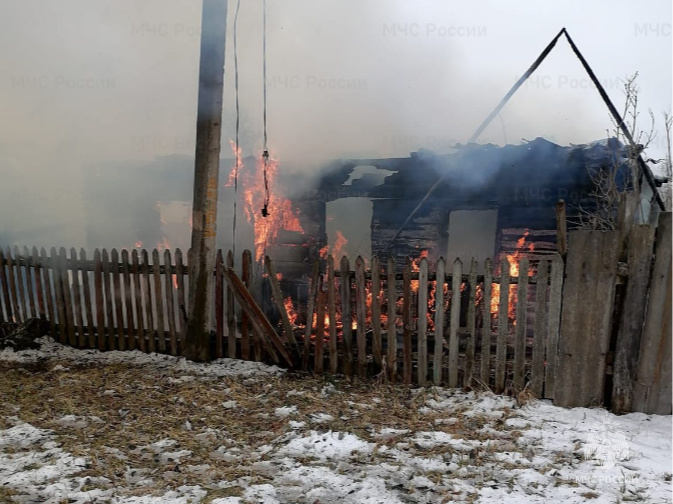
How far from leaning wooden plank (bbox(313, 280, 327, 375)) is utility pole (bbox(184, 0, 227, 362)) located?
1.77 metres

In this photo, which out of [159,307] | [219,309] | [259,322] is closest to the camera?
[259,322]

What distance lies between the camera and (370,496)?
2.89 meters

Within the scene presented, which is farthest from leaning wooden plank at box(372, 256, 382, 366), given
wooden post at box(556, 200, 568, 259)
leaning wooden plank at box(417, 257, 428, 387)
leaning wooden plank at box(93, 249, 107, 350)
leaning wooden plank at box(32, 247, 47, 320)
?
leaning wooden plank at box(32, 247, 47, 320)

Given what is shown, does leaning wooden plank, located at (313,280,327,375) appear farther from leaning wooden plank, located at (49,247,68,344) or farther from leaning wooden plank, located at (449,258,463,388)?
leaning wooden plank, located at (49,247,68,344)

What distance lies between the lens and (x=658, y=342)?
405cm

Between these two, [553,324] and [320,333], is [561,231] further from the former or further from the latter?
[320,333]

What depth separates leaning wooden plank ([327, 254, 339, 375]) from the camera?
5.38 m

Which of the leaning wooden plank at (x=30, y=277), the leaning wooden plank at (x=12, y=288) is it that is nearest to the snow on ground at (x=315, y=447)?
the leaning wooden plank at (x=30, y=277)

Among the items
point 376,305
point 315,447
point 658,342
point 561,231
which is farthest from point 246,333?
point 658,342

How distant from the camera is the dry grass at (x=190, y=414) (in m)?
3.34

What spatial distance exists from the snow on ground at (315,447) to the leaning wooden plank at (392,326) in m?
0.31

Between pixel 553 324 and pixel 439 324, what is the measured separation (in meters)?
1.25

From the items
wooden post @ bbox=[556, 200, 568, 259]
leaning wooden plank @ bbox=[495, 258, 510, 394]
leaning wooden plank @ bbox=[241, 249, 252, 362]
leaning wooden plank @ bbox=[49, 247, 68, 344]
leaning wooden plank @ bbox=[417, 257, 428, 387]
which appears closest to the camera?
wooden post @ bbox=[556, 200, 568, 259]

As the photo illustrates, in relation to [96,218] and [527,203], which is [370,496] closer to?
[527,203]
